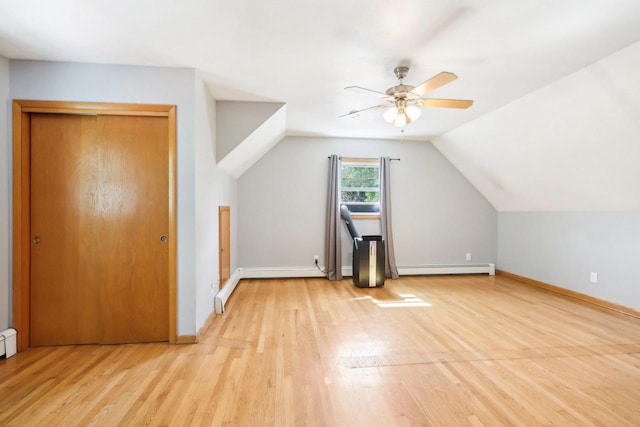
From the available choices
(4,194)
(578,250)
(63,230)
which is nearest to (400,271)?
(578,250)

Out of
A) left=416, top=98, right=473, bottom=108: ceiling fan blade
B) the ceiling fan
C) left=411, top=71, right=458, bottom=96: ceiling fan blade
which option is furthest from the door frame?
left=416, top=98, right=473, bottom=108: ceiling fan blade

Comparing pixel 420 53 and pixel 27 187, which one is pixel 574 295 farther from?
pixel 27 187

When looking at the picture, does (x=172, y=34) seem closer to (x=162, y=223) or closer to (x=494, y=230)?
(x=162, y=223)

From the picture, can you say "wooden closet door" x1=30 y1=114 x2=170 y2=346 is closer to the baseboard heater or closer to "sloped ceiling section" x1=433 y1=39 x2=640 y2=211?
the baseboard heater

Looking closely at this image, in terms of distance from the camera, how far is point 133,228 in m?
2.64

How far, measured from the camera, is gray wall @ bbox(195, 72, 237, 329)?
9.02 ft

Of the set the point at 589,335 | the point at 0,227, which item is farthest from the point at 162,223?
the point at 589,335

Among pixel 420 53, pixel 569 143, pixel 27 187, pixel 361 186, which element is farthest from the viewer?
pixel 361 186

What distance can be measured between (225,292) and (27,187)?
212 cm

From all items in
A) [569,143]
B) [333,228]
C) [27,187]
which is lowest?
[333,228]

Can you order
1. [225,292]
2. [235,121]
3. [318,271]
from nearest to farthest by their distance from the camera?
[235,121] → [225,292] → [318,271]

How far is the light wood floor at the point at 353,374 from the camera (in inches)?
67.7

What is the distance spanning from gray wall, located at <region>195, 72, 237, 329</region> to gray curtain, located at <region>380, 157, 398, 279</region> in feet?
9.14

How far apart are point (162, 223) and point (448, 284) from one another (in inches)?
166
